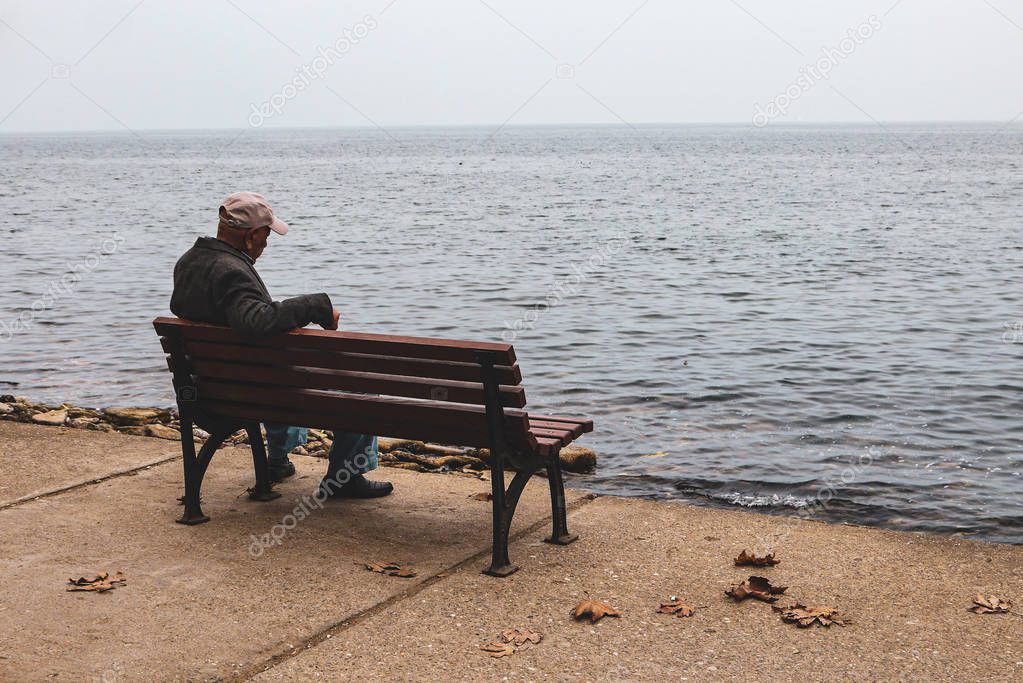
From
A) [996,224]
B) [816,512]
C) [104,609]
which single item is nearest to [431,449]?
[816,512]

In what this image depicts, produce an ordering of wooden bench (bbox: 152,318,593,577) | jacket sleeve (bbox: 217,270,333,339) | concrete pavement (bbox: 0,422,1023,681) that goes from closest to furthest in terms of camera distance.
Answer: concrete pavement (bbox: 0,422,1023,681)
wooden bench (bbox: 152,318,593,577)
jacket sleeve (bbox: 217,270,333,339)

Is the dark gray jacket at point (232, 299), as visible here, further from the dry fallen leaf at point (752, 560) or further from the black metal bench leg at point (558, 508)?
the dry fallen leaf at point (752, 560)

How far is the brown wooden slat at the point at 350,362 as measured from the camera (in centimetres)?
503

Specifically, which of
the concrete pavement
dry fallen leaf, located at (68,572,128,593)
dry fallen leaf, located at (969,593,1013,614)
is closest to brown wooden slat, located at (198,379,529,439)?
the concrete pavement

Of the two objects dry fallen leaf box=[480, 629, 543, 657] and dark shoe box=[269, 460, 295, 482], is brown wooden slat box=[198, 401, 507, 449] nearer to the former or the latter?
dark shoe box=[269, 460, 295, 482]

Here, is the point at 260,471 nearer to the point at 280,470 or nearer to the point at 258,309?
the point at 280,470

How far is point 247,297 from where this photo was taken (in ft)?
17.7

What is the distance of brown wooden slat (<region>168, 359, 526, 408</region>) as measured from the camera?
16.6 ft

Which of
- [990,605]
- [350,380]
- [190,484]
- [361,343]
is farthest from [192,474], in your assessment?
[990,605]

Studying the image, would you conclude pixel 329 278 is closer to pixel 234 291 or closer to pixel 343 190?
pixel 234 291

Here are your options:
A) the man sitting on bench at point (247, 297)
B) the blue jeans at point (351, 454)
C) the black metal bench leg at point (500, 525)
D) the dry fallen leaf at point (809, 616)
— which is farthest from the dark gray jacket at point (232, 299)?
the dry fallen leaf at point (809, 616)

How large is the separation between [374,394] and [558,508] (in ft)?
3.29

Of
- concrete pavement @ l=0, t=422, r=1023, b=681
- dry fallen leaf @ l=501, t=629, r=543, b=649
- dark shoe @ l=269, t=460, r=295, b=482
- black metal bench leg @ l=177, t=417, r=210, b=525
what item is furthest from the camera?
dark shoe @ l=269, t=460, r=295, b=482

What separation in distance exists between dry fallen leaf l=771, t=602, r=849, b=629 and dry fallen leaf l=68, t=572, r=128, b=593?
Result: 2669 mm
